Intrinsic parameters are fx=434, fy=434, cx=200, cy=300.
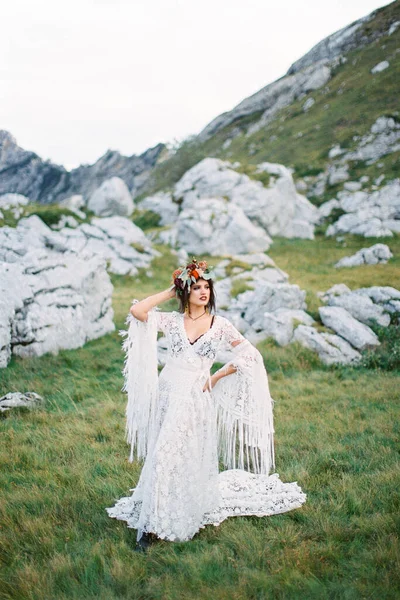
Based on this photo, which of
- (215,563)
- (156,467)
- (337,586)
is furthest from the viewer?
(156,467)

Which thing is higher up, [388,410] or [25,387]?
[25,387]

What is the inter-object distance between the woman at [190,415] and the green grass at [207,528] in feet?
0.84

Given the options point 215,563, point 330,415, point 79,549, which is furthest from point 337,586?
point 330,415

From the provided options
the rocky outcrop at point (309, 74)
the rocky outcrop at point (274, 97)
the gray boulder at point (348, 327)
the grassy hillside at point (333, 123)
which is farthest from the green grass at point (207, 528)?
the rocky outcrop at point (274, 97)

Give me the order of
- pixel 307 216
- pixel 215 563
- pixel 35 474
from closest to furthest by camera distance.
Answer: pixel 215 563
pixel 35 474
pixel 307 216

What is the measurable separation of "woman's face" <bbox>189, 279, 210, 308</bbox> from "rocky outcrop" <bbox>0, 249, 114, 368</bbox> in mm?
7234

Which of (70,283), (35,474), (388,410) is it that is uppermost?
(70,283)

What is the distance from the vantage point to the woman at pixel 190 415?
4.68 metres

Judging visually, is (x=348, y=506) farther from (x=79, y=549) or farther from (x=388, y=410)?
(x=388, y=410)

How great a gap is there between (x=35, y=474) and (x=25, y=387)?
4.03 m

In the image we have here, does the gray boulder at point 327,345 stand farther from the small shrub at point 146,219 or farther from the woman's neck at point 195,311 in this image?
the small shrub at point 146,219

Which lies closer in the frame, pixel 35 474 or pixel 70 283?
pixel 35 474

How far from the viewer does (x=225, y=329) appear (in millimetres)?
5180

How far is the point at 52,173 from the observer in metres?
136
